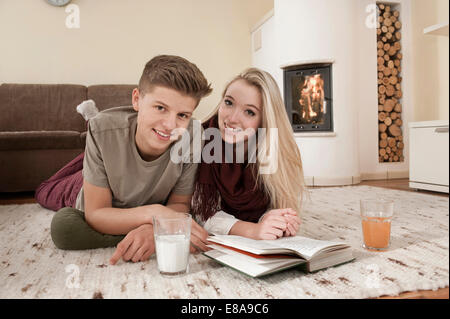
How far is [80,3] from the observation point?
3.35 m

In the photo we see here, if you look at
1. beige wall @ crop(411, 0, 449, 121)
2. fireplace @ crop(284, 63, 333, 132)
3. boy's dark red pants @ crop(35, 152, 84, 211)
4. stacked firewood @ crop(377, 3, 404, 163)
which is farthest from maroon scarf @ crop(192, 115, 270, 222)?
beige wall @ crop(411, 0, 449, 121)

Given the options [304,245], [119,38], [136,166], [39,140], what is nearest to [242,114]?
[136,166]

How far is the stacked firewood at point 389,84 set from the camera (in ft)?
10.5

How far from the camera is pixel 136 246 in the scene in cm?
100

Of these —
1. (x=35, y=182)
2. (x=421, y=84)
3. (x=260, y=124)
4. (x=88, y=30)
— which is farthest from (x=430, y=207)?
(x=88, y=30)

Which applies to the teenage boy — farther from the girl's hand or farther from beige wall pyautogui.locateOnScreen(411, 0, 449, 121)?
beige wall pyautogui.locateOnScreen(411, 0, 449, 121)

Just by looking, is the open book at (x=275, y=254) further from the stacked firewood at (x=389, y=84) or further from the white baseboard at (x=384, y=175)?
the stacked firewood at (x=389, y=84)

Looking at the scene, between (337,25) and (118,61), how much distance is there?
205 cm

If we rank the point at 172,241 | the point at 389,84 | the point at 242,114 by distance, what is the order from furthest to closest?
1. the point at 389,84
2. the point at 242,114
3. the point at 172,241

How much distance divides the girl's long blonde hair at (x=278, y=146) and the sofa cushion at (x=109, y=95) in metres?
2.01

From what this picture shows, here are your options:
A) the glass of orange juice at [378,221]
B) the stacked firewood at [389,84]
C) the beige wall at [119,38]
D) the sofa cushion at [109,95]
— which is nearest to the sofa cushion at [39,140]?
the sofa cushion at [109,95]

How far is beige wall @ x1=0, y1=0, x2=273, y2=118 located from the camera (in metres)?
3.23

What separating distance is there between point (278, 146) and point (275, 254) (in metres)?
0.48

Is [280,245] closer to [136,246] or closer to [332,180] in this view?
[136,246]
